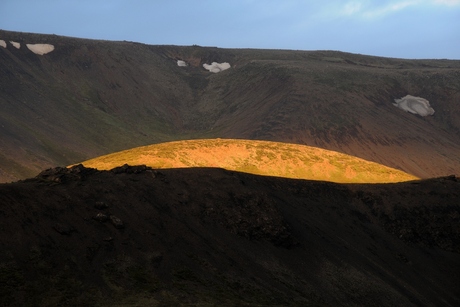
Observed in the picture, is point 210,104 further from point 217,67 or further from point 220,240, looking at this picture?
point 220,240

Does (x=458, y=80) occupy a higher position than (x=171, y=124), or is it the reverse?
(x=458, y=80)

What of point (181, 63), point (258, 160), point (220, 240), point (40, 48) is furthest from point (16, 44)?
point (220, 240)

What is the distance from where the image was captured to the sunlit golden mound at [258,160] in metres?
66.6

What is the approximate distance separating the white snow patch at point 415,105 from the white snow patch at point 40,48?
268 ft

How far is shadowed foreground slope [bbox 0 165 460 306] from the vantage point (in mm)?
37062

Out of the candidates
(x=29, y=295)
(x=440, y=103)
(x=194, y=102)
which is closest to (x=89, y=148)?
(x=194, y=102)

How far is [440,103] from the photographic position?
15775cm

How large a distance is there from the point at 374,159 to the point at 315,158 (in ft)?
177

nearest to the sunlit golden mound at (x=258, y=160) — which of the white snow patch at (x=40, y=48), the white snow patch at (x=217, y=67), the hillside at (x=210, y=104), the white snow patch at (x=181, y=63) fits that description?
the hillside at (x=210, y=104)

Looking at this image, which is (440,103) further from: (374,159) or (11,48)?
(11,48)

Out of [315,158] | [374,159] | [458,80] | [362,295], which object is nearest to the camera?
[362,295]

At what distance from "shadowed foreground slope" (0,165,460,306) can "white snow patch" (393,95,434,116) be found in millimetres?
86963

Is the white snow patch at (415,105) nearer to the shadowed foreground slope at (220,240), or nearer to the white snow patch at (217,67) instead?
the white snow patch at (217,67)

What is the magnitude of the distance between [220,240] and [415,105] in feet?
382
